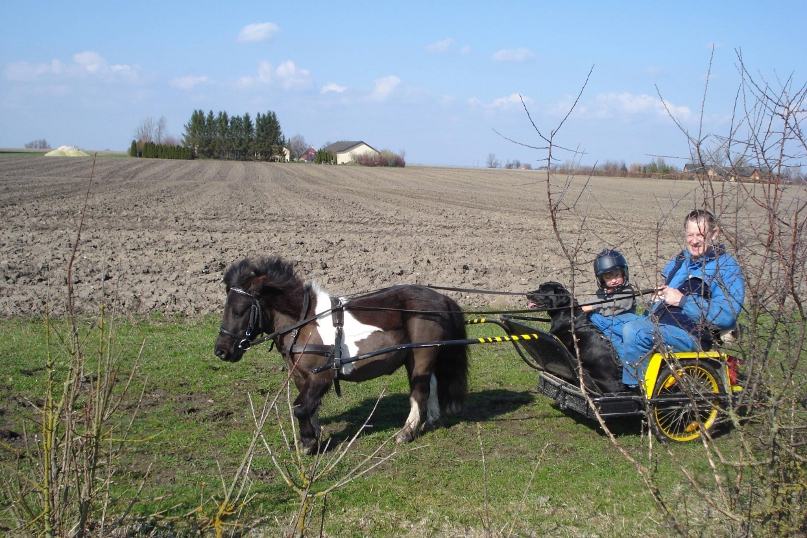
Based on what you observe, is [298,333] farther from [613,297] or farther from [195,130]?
[195,130]

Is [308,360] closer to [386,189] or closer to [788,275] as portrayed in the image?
[788,275]

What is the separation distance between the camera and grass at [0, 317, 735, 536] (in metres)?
5.29

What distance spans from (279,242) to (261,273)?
41.0 feet

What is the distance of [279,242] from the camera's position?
19328 mm

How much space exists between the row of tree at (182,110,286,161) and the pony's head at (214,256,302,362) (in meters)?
111

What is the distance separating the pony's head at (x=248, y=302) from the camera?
687 cm

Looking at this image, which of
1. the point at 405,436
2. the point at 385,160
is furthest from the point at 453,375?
the point at 385,160

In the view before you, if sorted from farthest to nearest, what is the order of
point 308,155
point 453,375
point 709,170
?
1. point 308,155
2. point 453,375
3. point 709,170

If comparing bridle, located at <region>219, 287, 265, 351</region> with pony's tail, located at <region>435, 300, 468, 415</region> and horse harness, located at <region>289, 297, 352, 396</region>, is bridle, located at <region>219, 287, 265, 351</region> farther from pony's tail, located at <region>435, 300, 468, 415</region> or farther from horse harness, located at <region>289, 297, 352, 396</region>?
pony's tail, located at <region>435, 300, 468, 415</region>

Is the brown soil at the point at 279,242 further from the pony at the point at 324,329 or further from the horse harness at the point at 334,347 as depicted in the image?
the horse harness at the point at 334,347

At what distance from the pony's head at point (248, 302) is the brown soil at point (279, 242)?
1660 millimetres

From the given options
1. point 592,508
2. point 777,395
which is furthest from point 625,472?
point 777,395

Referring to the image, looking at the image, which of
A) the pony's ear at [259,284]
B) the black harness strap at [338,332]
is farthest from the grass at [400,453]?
the pony's ear at [259,284]

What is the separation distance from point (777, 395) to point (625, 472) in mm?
3291
